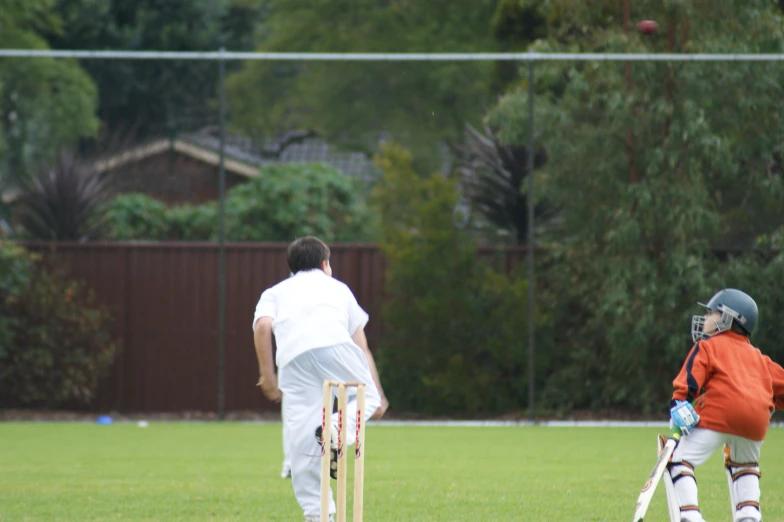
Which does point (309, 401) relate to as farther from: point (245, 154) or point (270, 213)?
point (245, 154)

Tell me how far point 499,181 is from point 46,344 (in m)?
5.83

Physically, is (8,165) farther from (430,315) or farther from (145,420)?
(430,315)

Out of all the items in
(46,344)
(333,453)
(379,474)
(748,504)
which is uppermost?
(333,453)

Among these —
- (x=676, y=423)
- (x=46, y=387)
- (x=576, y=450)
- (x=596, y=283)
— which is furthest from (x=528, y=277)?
(x=676, y=423)

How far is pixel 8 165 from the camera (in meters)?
14.3

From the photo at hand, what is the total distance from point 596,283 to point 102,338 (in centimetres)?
594

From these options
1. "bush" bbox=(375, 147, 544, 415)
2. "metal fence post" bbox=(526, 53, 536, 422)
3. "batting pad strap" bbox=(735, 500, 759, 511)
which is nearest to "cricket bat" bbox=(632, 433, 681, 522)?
"batting pad strap" bbox=(735, 500, 759, 511)

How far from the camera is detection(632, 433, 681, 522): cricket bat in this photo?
5.08m

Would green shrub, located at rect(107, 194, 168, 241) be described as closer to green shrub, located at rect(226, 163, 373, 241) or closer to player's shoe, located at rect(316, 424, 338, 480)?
green shrub, located at rect(226, 163, 373, 241)

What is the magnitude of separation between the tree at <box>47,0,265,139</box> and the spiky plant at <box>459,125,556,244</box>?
670cm

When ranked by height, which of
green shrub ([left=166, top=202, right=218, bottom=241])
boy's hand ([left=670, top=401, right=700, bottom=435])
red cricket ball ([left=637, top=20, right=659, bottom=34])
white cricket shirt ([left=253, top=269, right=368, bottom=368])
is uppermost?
red cricket ball ([left=637, top=20, right=659, bottom=34])

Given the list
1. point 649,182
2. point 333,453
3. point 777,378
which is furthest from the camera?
point 649,182

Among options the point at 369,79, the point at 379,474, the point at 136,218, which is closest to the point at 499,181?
the point at 369,79

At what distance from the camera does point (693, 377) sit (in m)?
5.65
